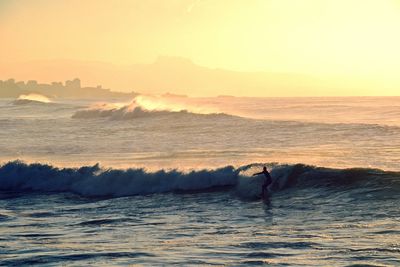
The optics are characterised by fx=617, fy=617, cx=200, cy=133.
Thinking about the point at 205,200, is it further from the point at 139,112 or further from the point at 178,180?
the point at 139,112

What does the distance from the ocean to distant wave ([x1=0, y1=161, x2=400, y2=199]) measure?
0.18 ft

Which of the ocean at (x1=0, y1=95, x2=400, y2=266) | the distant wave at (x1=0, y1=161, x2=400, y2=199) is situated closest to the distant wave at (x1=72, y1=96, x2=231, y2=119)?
the ocean at (x1=0, y1=95, x2=400, y2=266)

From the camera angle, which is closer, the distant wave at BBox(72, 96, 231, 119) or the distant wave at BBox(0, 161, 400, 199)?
the distant wave at BBox(0, 161, 400, 199)

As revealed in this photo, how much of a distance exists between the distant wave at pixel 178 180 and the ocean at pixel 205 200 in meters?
0.06

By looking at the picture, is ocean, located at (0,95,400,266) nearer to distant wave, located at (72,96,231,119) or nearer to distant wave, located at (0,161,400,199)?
distant wave, located at (0,161,400,199)

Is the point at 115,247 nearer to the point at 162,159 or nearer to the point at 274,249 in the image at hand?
the point at 274,249

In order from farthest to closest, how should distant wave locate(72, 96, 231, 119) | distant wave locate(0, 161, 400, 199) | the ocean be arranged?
distant wave locate(72, 96, 231, 119) < distant wave locate(0, 161, 400, 199) < the ocean

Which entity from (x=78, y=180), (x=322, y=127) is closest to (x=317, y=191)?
(x=78, y=180)

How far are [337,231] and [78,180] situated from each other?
16893 mm

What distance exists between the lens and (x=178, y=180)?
A: 28.9 m

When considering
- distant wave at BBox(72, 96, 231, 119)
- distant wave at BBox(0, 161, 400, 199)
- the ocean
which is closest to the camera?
the ocean

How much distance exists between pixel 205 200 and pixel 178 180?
3554mm

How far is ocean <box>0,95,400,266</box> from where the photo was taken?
15.6 m

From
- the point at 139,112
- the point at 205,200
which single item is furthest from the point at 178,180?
the point at 139,112
